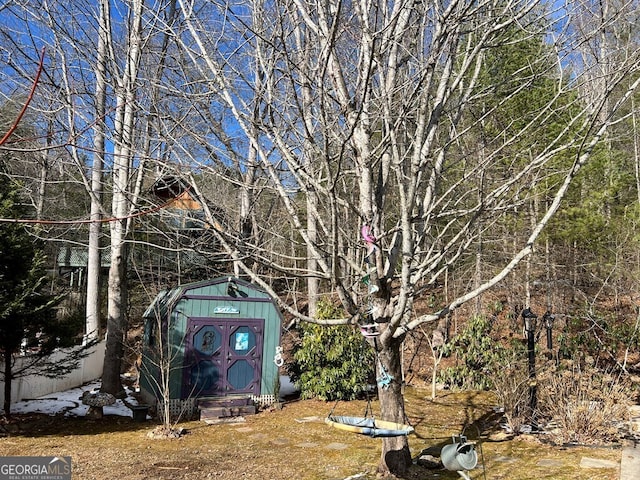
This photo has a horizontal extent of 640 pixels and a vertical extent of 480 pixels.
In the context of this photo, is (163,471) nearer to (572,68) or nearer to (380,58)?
(380,58)

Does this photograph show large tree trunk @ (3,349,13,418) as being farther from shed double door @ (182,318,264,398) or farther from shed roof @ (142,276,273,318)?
shed double door @ (182,318,264,398)

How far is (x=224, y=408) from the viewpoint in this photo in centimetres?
797

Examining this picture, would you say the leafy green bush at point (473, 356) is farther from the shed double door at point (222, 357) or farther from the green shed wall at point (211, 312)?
the shed double door at point (222, 357)

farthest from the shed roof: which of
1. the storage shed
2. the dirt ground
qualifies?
the dirt ground

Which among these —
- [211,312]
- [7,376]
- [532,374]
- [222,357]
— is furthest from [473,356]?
[7,376]

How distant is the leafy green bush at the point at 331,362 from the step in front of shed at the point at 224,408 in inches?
49.4

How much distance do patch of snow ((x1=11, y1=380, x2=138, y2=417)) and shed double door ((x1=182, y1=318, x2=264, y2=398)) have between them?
47.1 inches

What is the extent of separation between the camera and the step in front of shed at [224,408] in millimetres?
7785

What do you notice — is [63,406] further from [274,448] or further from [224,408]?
[274,448]

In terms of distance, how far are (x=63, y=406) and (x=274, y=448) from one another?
14.4ft

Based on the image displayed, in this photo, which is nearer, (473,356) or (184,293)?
(184,293)

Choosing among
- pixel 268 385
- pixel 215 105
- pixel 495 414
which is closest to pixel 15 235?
pixel 215 105

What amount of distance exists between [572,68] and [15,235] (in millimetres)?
6833

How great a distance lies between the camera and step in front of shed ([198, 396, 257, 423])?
7.79 meters
